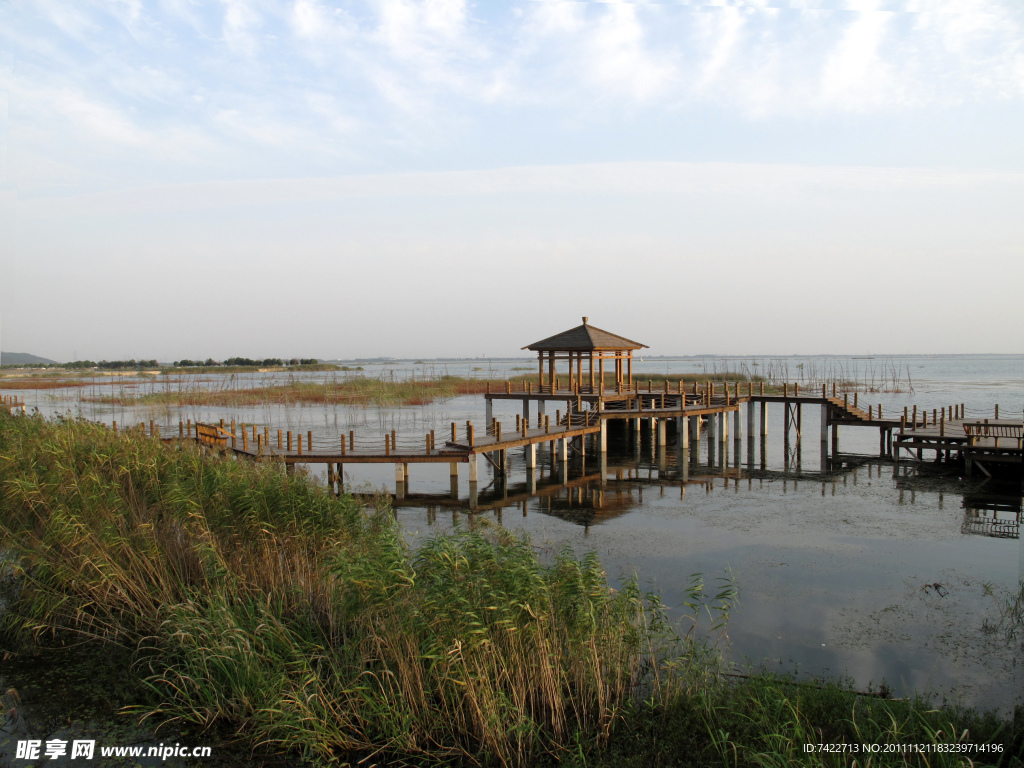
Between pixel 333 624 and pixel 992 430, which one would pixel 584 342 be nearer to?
pixel 992 430

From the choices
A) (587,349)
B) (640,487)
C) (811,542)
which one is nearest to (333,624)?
(811,542)

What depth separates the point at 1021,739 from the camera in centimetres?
459

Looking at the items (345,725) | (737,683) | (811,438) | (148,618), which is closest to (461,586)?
(345,725)

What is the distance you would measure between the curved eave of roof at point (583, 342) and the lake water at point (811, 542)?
3.91 metres

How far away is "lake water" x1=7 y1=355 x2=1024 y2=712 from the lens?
23.2ft

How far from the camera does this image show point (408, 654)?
A: 5.19 meters

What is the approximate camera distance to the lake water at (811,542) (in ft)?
23.2

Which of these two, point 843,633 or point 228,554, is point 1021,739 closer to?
point 843,633

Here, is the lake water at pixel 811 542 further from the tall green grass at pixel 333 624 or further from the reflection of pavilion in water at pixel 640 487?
the tall green grass at pixel 333 624

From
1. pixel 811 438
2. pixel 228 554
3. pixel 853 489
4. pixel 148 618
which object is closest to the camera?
pixel 148 618

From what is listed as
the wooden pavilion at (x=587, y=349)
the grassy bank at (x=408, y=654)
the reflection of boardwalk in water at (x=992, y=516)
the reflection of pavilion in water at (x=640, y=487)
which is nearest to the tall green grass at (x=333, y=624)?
the grassy bank at (x=408, y=654)

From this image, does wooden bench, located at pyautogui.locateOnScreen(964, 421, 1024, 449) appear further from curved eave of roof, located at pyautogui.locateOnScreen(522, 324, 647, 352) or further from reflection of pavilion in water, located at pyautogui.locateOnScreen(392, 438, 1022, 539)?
curved eave of roof, located at pyautogui.locateOnScreen(522, 324, 647, 352)

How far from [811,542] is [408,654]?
29.8 ft

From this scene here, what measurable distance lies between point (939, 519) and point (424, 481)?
12.3 m
